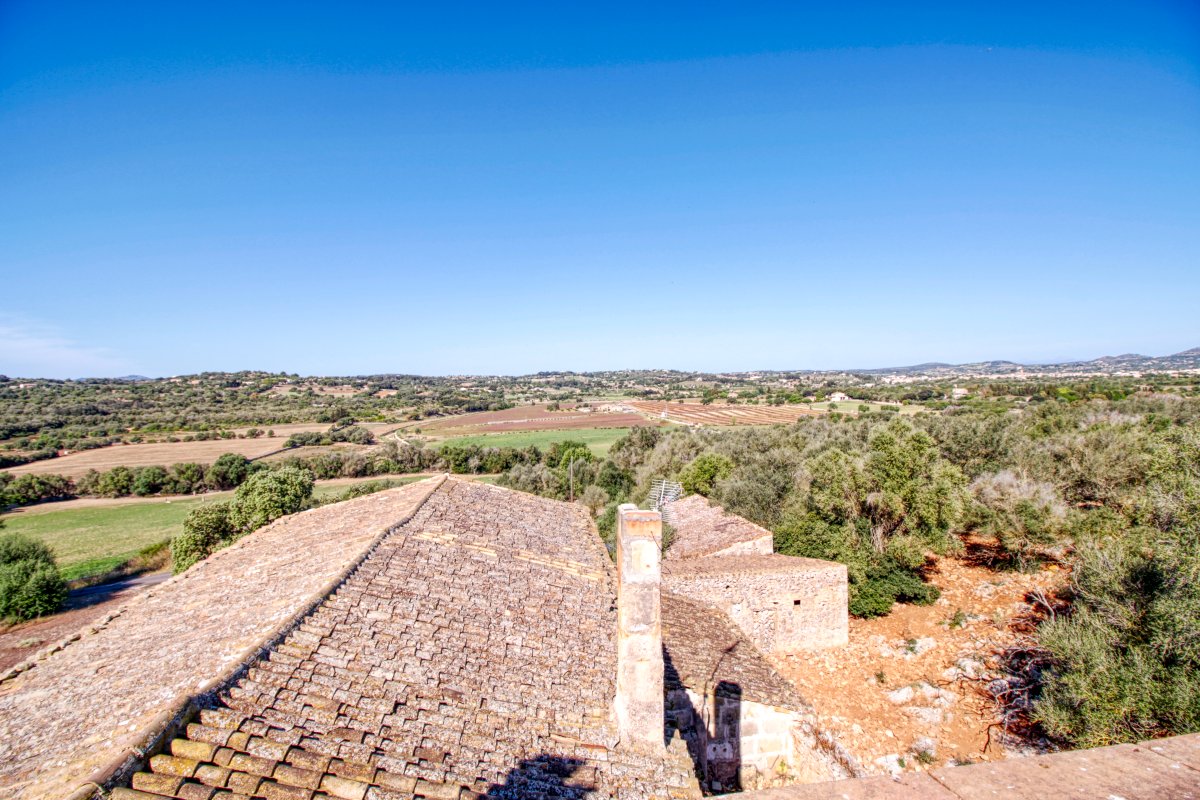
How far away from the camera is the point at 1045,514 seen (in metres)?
17.0

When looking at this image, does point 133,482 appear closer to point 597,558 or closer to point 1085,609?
point 597,558

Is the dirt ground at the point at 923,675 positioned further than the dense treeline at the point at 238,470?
No

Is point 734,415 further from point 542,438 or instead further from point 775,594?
point 775,594

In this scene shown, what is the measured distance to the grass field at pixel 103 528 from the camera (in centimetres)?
3033

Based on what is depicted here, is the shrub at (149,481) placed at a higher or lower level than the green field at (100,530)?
higher

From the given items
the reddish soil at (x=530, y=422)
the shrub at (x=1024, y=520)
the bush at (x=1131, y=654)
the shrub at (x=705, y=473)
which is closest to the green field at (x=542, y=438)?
the reddish soil at (x=530, y=422)

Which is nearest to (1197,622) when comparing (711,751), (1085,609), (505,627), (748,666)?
(1085,609)

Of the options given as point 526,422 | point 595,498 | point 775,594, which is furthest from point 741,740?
point 526,422

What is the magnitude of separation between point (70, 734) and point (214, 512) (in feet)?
53.0

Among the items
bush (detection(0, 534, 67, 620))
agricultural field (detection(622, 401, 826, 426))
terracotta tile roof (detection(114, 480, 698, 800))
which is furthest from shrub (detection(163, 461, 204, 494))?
terracotta tile roof (detection(114, 480, 698, 800))

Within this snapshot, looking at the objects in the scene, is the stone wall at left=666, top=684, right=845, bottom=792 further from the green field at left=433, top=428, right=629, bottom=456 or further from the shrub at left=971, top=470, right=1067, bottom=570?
the green field at left=433, top=428, right=629, bottom=456

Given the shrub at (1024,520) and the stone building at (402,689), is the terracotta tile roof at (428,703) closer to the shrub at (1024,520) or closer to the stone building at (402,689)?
the stone building at (402,689)

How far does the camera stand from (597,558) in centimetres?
1093

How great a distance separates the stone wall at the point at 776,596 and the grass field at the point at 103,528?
2699 cm
